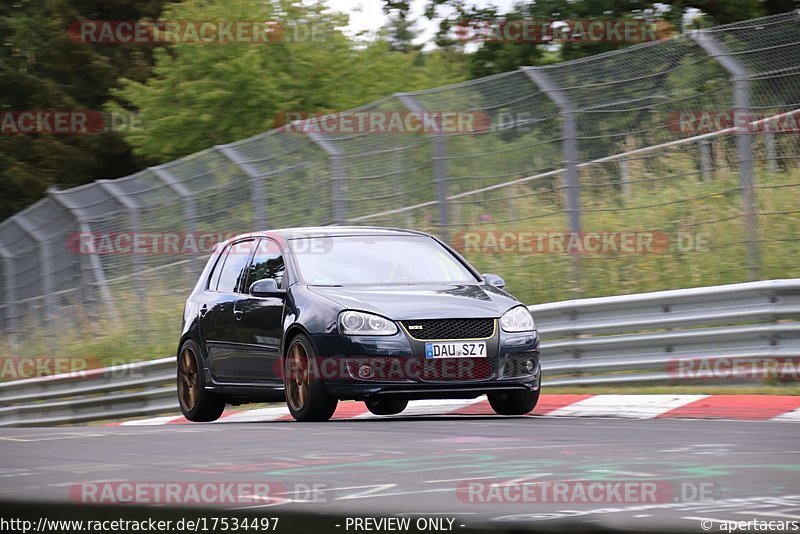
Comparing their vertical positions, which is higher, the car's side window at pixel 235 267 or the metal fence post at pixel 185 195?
the car's side window at pixel 235 267

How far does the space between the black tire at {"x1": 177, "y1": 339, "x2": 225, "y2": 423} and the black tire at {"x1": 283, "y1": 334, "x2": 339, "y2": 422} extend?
166 centimetres

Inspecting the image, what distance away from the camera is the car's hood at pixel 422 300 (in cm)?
954

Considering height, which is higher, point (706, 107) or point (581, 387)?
point (706, 107)

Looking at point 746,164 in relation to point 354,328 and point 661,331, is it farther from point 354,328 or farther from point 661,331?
point 354,328

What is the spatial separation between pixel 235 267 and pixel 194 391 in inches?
46.6

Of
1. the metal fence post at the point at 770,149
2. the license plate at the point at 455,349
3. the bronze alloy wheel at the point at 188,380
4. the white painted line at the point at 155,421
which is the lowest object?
the white painted line at the point at 155,421

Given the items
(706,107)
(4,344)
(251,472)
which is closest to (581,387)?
(706,107)

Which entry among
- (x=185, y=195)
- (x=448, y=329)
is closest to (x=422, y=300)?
(x=448, y=329)

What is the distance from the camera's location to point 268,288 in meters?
10.3

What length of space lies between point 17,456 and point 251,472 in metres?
1.96

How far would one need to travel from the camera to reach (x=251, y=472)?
20.0 ft

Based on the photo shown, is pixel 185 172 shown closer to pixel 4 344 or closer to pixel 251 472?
pixel 4 344

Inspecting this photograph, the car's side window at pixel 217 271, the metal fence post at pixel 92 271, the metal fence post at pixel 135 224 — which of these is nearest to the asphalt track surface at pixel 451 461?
the car's side window at pixel 217 271

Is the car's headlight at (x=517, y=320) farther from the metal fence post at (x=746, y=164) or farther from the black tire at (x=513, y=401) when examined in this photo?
the metal fence post at (x=746, y=164)
